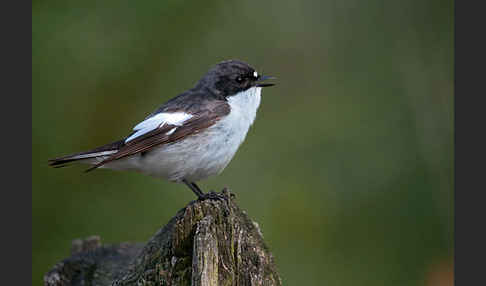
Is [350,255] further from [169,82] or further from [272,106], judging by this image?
[169,82]

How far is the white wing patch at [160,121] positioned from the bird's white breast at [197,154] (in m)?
0.18

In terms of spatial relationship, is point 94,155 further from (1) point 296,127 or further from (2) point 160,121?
(1) point 296,127

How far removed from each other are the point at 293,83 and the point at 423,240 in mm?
2272

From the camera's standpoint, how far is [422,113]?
5.84m

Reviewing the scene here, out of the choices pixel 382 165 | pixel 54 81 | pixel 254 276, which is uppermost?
pixel 54 81

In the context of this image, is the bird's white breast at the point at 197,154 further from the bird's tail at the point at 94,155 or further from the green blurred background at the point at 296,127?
the green blurred background at the point at 296,127

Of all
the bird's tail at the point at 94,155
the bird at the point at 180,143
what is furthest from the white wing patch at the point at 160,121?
the bird's tail at the point at 94,155

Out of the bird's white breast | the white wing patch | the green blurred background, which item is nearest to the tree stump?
the bird's white breast

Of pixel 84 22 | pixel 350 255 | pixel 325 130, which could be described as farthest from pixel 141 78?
pixel 350 255

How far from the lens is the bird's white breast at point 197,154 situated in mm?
4410

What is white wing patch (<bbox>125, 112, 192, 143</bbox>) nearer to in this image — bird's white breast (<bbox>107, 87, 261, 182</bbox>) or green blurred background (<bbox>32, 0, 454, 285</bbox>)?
bird's white breast (<bbox>107, 87, 261, 182</bbox>)

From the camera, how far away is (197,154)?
14.5ft

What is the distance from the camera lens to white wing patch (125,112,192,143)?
4.43 meters

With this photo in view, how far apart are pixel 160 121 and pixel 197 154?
434 millimetres
